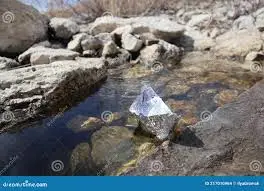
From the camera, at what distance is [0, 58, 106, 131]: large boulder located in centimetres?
364

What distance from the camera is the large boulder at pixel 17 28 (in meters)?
5.68

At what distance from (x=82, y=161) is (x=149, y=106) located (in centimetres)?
80

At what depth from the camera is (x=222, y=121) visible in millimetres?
3316

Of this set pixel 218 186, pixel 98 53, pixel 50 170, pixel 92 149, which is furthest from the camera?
pixel 98 53

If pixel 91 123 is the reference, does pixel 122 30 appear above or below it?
above

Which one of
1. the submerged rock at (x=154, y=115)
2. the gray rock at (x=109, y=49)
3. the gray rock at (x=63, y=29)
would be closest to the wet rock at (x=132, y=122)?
the submerged rock at (x=154, y=115)

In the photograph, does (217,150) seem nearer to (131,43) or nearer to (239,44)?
(131,43)

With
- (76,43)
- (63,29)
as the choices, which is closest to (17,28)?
(63,29)

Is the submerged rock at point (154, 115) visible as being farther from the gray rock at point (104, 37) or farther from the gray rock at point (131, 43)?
the gray rock at point (104, 37)

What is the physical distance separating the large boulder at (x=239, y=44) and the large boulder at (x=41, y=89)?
295 centimetres

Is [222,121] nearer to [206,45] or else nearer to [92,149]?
[92,149]

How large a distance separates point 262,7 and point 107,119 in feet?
19.8

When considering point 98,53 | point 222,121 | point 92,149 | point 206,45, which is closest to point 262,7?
point 206,45

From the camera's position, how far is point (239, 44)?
6.28 meters
